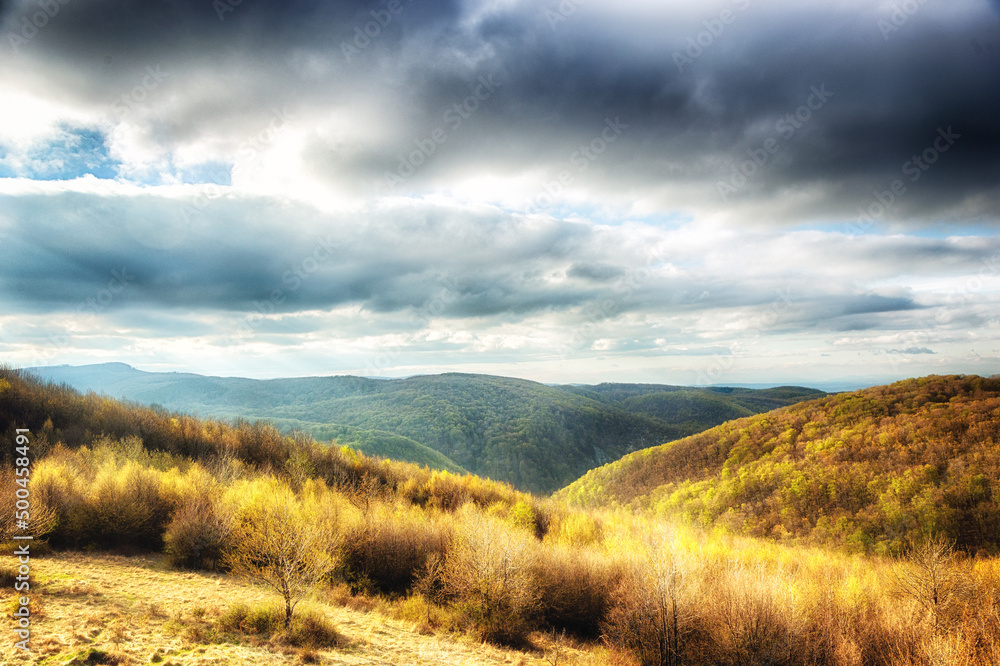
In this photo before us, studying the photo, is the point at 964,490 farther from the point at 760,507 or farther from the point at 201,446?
the point at 201,446

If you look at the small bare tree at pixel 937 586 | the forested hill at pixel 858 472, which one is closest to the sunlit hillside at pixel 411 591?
the small bare tree at pixel 937 586

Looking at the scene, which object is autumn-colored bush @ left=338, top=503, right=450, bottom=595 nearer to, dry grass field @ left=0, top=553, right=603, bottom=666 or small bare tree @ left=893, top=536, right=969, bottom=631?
dry grass field @ left=0, top=553, right=603, bottom=666

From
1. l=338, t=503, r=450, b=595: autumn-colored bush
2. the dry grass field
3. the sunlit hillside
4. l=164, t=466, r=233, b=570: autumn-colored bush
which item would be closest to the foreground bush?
the sunlit hillside

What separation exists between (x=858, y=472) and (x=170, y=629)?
61.6 m

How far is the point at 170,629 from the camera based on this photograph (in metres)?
11.8

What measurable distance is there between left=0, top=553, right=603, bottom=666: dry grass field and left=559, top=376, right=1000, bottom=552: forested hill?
→ 40.4 m

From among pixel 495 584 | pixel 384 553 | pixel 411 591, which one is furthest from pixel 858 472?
pixel 384 553

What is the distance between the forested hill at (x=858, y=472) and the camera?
36.4 meters

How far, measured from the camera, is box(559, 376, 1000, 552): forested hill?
36.4m

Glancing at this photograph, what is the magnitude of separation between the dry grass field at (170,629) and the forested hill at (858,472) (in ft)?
133

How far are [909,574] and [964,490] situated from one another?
110ft

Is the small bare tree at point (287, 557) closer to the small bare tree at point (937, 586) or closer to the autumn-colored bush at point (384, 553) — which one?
the autumn-colored bush at point (384, 553)

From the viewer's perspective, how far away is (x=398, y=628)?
16.8 metres

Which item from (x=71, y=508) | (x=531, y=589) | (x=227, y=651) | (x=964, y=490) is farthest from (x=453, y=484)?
(x=964, y=490)
